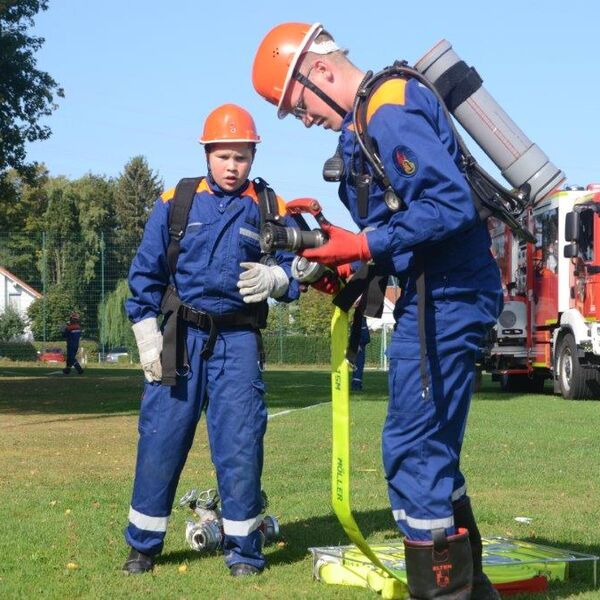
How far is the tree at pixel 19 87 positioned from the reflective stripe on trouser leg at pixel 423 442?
71.2ft

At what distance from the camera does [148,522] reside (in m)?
6.05

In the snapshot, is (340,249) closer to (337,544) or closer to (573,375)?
(337,544)

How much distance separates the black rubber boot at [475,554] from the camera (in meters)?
4.85

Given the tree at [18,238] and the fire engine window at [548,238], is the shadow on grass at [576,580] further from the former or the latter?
the tree at [18,238]

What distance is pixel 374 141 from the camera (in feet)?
14.5

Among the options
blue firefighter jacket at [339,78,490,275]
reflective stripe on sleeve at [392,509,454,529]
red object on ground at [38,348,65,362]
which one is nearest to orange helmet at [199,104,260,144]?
blue firefighter jacket at [339,78,490,275]

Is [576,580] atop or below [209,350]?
below

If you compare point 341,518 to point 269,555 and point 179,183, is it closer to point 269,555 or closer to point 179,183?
point 269,555

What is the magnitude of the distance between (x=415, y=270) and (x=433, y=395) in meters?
0.47

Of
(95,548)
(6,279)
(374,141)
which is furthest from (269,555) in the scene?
(6,279)

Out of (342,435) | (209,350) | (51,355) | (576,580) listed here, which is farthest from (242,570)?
(51,355)

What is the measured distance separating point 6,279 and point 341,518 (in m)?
80.8

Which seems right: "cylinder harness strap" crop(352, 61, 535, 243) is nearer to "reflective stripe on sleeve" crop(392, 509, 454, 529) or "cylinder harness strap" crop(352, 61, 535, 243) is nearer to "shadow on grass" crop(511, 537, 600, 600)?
"reflective stripe on sleeve" crop(392, 509, 454, 529)

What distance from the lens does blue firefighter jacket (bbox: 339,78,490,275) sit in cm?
429
